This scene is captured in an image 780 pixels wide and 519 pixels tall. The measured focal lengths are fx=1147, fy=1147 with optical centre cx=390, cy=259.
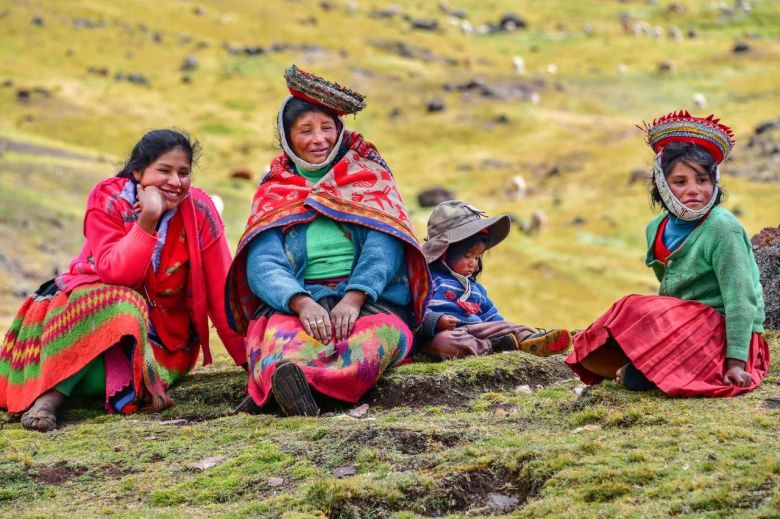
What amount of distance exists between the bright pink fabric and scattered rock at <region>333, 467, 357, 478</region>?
2.54 metres

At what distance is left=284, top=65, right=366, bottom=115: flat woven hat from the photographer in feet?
24.7

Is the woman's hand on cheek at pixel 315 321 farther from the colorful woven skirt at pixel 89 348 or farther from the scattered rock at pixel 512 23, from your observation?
the scattered rock at pixel 512 23

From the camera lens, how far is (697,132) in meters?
6.38

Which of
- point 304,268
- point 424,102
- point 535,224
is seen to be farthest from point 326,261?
point 424,102

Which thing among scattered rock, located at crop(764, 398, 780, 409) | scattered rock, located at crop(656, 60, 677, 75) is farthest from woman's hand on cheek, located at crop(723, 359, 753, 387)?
scattered rock, located at crop(656, 60, 677, 75)

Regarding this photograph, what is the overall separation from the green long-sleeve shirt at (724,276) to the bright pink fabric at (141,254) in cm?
314

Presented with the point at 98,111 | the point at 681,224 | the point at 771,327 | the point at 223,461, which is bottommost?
the point at 223,461

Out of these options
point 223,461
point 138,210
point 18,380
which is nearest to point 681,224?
point 223,461

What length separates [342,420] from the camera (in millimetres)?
6426

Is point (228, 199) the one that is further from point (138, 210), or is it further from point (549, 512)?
point (549, 512)

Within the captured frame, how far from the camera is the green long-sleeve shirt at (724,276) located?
6.09m

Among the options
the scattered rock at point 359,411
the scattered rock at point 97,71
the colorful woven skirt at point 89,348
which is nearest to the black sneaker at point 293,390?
the scattered rock at point 359,411

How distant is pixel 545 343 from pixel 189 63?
4479cm

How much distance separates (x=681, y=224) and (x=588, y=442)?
1828mm
